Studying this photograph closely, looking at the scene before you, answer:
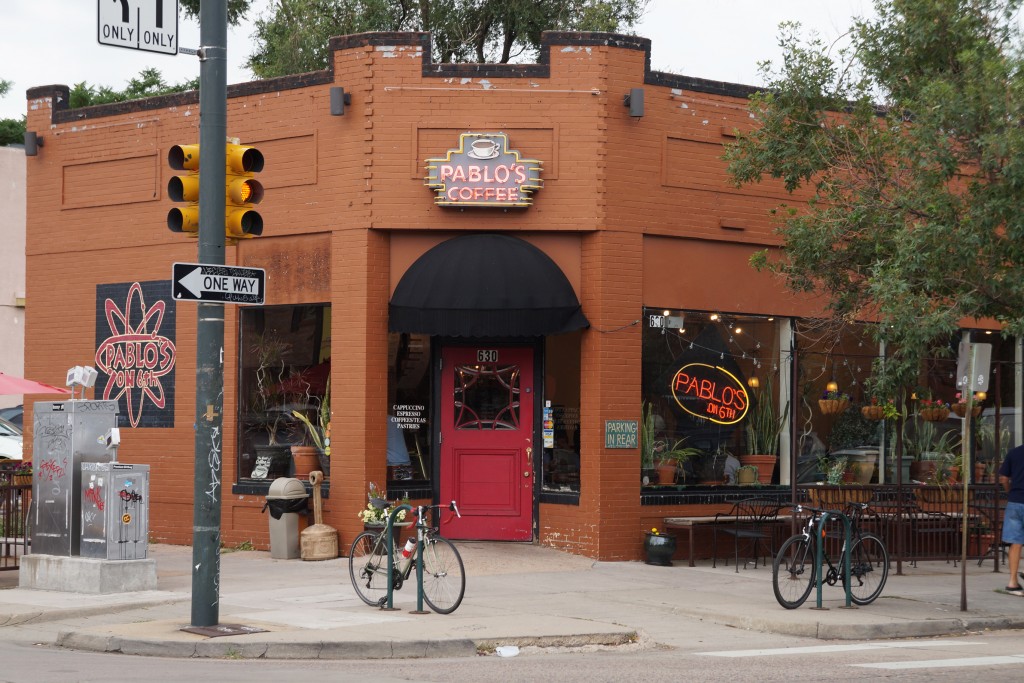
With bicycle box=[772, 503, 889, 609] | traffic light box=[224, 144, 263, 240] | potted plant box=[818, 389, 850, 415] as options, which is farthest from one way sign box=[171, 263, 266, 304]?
potted plant box=[818, 389, 850, 415]

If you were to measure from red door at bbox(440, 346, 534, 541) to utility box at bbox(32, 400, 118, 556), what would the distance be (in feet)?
14.8

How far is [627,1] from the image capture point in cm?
3059

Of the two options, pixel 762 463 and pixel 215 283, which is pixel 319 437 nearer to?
pixel 762 463

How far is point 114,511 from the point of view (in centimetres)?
1330

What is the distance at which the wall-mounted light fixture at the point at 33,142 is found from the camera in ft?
63.2

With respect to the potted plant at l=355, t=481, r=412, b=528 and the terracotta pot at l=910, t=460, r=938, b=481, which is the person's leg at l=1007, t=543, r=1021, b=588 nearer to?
the terracotta pot at l=910, t=460, r=938, b=481

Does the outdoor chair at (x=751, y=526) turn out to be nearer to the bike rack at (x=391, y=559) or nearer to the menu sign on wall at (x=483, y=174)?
the menu sign on wall at (x=483, y=174)

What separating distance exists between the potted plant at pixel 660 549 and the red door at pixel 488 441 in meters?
1.61

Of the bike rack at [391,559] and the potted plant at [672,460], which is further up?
the potted plant at [672,460]

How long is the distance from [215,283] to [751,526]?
8503 millimetres

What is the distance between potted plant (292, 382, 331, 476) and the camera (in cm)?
1688

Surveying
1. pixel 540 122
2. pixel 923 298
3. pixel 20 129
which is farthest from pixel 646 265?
pixel 20 129

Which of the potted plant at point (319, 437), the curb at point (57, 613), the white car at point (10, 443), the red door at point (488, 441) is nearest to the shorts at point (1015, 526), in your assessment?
the red door at point (488, 441)

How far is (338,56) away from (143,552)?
271 inches
